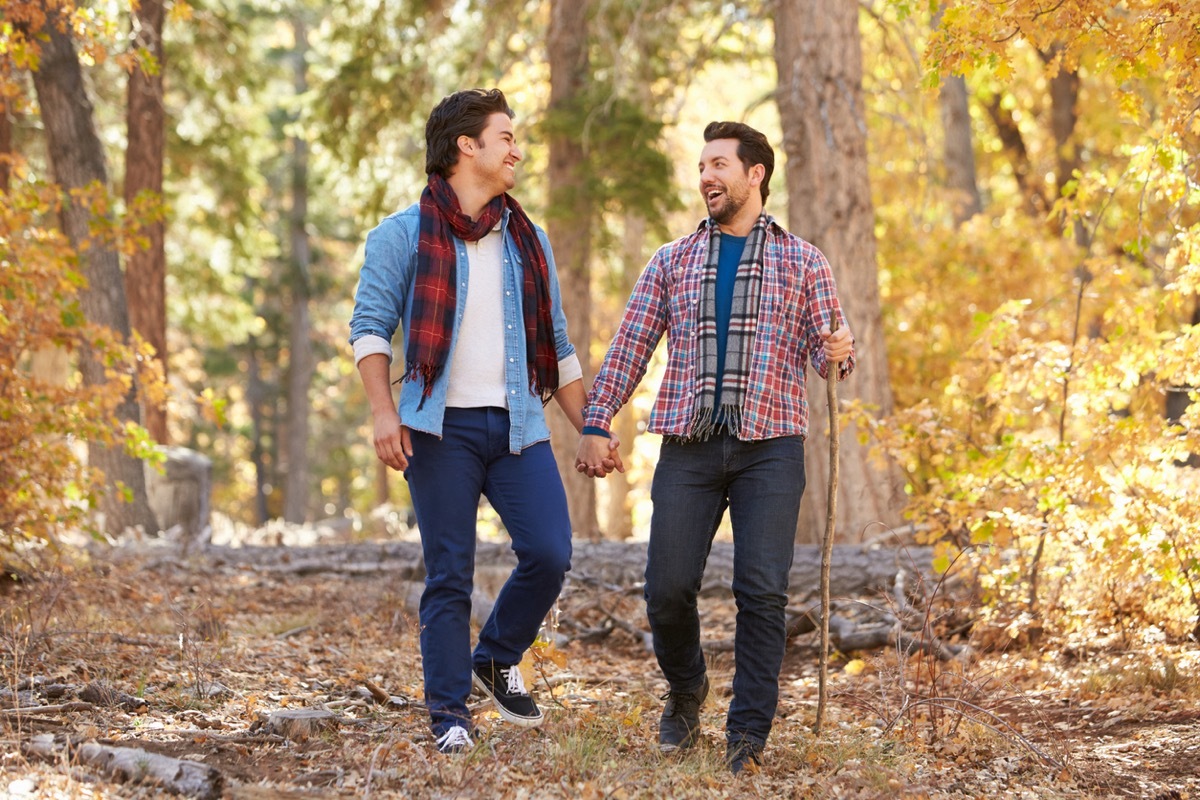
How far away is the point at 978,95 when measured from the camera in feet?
58.7

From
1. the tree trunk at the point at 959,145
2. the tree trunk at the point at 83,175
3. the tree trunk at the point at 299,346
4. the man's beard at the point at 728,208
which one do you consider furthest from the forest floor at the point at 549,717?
the tree trunk at the point at 299,346

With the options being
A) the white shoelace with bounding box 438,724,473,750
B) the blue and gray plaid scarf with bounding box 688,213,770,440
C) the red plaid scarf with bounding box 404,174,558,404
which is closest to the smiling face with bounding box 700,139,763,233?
the blue and gray plaid scarf with bounding box 688,213,770,440

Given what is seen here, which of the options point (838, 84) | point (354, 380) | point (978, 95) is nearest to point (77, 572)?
point (838, 84)

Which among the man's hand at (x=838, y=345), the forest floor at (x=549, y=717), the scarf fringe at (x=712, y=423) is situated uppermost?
the man's hand at (x=838, y=345)

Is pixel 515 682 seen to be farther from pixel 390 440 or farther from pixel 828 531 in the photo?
pixel 828 531

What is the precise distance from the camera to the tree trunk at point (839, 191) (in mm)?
9039

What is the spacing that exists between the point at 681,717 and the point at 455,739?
891mm

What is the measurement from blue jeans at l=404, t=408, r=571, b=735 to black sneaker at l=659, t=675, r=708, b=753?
2.03 feet

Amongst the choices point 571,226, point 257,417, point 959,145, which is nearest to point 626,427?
point 959,145

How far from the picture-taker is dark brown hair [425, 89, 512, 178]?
4.31 meters

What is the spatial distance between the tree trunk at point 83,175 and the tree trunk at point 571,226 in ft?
13.4

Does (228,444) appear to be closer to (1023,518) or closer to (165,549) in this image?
(165,549)

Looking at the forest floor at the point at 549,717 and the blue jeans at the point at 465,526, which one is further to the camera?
the blue jeans at the point at 465,526

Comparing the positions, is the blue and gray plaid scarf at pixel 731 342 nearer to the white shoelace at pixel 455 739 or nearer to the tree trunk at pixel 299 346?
the white shoelace at pixel 455 739
